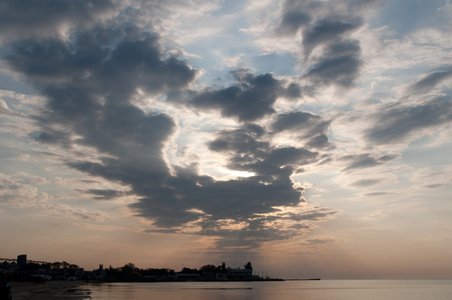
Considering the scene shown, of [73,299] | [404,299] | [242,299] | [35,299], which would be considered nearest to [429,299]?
[404,299]

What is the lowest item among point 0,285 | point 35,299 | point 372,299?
point 372,299

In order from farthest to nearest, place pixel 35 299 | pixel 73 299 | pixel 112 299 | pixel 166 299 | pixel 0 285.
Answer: pixel 166 299, pixel 112 299, pixel 73 299, pixel 35 299, pixel 0 285

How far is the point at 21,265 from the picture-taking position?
627ft

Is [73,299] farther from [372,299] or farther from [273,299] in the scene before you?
[372,299]

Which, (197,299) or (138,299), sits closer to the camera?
(138,299)

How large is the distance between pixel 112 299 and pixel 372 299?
3399 inches

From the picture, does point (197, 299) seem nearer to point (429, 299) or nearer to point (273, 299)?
point (273, 299)

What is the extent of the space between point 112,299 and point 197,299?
2529 cm

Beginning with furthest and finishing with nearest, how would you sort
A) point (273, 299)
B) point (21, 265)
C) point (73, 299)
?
point (21, 265) → point (273, 299) → point (73, 299)

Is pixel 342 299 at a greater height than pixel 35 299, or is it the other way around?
pixel 35 299

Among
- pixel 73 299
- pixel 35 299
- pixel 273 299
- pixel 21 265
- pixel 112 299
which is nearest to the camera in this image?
pixel 35 299

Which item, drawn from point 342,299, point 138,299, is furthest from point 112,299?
point 342,299

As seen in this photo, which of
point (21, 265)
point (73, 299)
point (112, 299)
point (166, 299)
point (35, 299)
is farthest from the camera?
point (21, 265)

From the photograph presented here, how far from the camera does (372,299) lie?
126688mm
